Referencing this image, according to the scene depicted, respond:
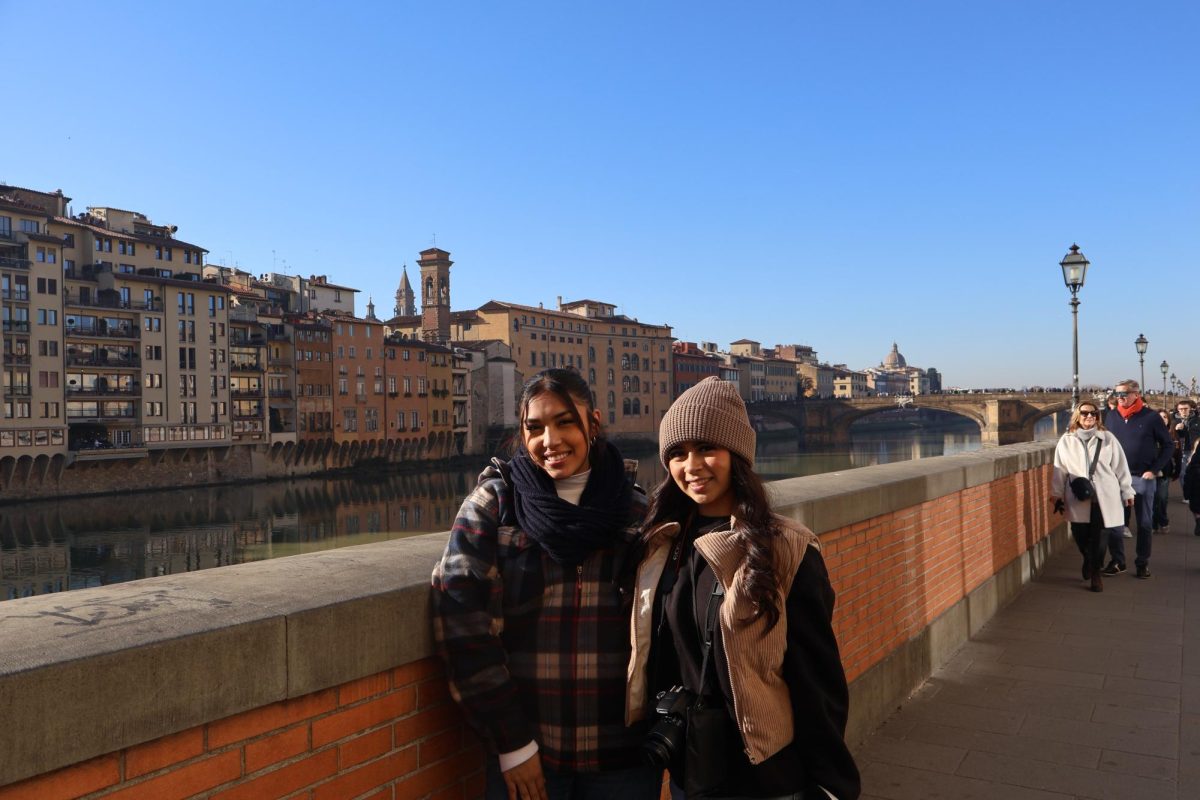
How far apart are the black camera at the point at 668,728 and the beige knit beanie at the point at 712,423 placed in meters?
0.43

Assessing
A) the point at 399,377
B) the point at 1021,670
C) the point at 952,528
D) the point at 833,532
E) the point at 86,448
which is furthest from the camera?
the point at 399,377

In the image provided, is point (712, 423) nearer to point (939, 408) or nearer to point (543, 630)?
point (543, 630)

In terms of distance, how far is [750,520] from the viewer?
1.68 m

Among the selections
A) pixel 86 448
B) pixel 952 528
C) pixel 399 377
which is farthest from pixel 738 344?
pixel 952 528

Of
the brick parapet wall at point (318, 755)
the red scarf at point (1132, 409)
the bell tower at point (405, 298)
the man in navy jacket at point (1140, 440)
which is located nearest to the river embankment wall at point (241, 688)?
the brick parapet wall at point (318, 755)

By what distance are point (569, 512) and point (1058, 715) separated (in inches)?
118

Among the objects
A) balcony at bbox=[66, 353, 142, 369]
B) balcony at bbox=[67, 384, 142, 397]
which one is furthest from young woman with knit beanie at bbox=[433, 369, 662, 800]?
balcony at bbox=[67, 384, 142, 397]

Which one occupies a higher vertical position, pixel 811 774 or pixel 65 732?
pixel 65 732

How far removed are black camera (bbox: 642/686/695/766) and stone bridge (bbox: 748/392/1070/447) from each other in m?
64.4

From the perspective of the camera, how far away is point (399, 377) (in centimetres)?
5522

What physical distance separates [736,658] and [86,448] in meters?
43.9

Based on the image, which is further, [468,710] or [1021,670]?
[1021,670]

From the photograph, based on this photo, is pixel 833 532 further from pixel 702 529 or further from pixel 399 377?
pixel 399 377

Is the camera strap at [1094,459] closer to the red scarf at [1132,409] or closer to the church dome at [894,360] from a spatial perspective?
the red scarf at [1132,409]
